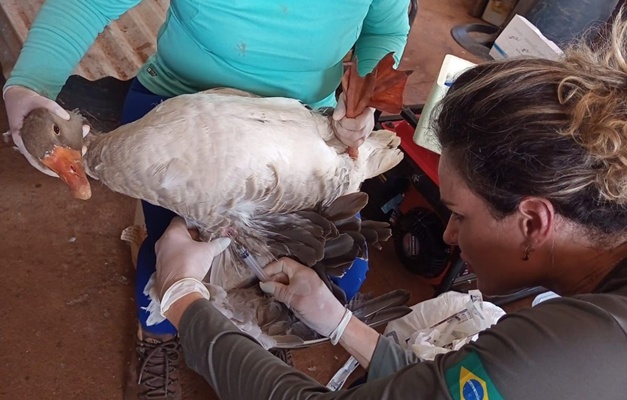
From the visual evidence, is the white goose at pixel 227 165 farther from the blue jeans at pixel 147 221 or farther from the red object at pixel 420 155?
the red object at pixel 420 155

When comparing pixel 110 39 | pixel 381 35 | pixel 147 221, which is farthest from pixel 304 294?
pixel 110 39

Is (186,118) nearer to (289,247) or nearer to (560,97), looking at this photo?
(289,247)

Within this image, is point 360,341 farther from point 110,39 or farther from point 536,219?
point 110,39

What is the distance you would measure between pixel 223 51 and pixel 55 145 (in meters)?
0.37

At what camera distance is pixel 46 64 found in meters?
0.98

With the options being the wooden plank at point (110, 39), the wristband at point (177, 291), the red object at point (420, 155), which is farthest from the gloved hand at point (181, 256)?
the wooden plank at point (110, 39)

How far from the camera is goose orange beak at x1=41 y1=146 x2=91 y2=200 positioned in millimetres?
913

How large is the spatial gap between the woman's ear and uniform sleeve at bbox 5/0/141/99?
0.80m

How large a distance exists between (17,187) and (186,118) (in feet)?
3.81

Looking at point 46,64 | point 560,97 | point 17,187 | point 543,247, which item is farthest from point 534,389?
point 17,187

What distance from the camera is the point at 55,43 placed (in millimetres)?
996

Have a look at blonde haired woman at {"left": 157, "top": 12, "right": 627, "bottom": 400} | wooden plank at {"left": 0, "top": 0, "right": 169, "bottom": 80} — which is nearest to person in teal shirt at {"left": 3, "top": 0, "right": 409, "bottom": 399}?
blonde haired woman at {"left": 157, "top": 12, "right": 627, "bottom": 400}

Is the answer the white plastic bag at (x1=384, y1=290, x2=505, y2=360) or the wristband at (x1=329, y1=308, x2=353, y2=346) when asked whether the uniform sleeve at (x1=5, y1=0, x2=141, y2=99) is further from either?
the white plastic bag at (x1=384, y1=290, x2=505, y2=360)

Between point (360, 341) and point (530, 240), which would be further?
point (360, 341)
